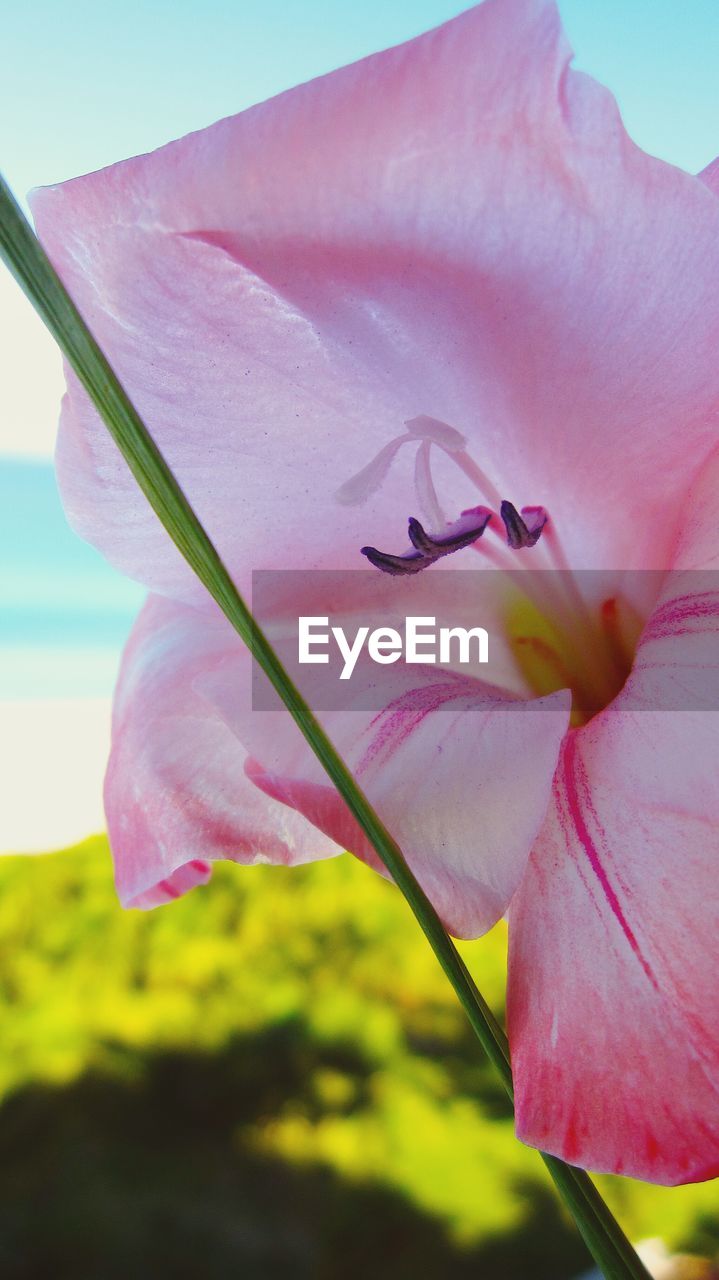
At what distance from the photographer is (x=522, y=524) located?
208 millimetres

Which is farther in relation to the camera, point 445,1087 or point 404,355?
point 445,1087

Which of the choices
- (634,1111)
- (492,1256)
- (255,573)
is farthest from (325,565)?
(492,1256)

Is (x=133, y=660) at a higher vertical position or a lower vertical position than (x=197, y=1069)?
higher

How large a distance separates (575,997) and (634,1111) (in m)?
0.02

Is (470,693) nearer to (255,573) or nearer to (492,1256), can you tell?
(255,573)

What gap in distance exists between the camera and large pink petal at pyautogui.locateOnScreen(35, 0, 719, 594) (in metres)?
0.16

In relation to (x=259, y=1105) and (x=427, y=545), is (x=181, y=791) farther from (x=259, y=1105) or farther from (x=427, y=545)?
(x=259, y=1105)

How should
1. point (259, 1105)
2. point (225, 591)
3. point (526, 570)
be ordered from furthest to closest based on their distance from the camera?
point (259, 1105)
point (526, 570)
point (225, 591)

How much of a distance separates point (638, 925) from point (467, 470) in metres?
0.09

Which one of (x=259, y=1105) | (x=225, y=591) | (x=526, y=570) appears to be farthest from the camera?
(x=259, y=1105)

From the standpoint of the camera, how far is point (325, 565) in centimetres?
23

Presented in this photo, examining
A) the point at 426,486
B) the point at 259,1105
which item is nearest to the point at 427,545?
the point at 426,486

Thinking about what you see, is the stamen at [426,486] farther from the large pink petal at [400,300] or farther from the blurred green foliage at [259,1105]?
the blurred green foliage at [259,1105]

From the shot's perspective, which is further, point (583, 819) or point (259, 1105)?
point (259, 1105)
